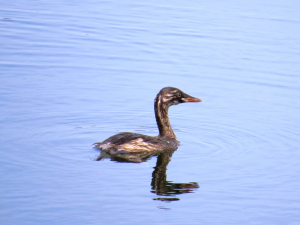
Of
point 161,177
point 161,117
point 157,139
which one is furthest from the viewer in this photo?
point 161,117

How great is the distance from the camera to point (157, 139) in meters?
11.3

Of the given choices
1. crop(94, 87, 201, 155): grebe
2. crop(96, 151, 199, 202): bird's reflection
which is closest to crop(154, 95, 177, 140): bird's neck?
crop(94, 87, 201, 155): grebe

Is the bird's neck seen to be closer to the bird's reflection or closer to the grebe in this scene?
the grebe

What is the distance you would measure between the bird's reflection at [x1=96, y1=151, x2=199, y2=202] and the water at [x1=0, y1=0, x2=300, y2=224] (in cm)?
4

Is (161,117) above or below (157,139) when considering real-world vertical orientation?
above

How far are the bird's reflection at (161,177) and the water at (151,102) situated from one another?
4 centimetres

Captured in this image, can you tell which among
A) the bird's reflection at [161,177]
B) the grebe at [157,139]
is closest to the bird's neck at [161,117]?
the grebe at [157,139]

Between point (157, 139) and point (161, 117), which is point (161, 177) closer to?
point (157, 139)

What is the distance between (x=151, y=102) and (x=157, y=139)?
2.50 metres

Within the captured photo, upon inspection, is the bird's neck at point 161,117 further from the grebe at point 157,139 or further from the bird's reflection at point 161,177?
the bird's reflection at point 161,177

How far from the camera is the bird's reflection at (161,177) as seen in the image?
29.3 feet

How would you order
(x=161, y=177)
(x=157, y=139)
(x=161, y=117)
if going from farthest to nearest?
(x=161, y=117), (x=157, y=139), (x=161, y=177)

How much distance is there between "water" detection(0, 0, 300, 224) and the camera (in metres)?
8.51

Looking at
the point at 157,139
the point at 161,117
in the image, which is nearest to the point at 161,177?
the point at 157,139
